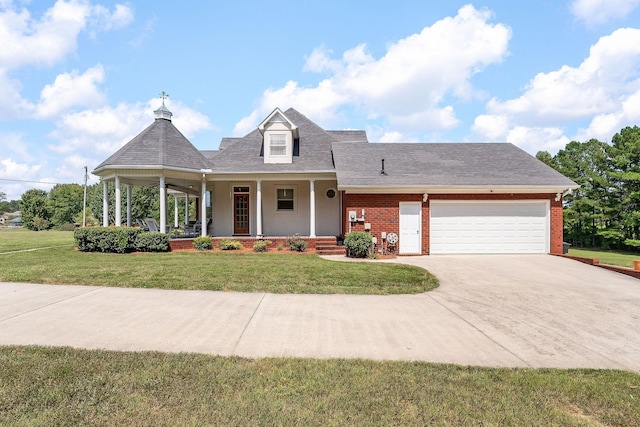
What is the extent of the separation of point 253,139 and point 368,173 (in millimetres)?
7035

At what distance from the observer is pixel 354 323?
5.54m

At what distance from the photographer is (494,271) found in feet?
34.1

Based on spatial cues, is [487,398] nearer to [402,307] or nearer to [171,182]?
[402,307]

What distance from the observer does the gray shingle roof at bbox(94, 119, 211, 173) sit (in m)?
14.6

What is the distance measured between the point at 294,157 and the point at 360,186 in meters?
4.73

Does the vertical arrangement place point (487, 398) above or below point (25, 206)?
below

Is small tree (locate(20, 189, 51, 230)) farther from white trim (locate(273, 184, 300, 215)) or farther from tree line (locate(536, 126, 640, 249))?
tree line (locate(536, 126, 640, 249))

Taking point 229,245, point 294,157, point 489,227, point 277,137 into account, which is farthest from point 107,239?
point 489,227

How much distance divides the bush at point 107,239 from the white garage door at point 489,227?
12.4 meters

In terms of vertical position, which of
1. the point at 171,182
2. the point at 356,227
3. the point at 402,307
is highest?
the point at 171,182

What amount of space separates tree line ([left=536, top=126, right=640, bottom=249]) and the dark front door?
30019 mm

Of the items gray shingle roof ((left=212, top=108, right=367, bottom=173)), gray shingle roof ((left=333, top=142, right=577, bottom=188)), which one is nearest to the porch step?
gray shingle roof ((left=333, top=142, right=577, bottom=188))

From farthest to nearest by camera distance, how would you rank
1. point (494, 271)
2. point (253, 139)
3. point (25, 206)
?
1. point (25, 206)
2. point (253, 139)
3. point (494, 271)

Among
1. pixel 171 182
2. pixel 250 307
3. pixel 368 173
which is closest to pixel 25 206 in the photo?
pixel 171 182
